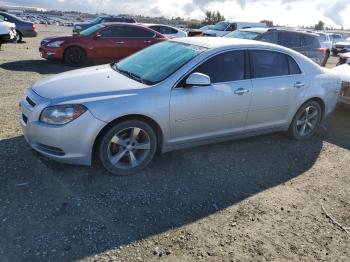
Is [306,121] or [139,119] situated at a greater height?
[139,119]

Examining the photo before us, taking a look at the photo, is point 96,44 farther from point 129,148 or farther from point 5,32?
point 129,148

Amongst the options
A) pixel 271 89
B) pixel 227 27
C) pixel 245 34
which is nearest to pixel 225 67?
pixel 271 89

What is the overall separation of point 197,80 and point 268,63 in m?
1.47

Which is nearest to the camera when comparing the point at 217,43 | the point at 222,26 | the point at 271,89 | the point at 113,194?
the point at 113,194

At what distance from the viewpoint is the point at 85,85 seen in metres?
4.43

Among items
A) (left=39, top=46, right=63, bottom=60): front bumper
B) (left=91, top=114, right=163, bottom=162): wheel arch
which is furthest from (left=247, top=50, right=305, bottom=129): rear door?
(left=39, top=46, right=63, bottom=60): front bumper

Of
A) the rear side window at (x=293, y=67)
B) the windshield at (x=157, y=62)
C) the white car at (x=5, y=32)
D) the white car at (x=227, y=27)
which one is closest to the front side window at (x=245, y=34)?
the rear side window at (x=293, y=67)

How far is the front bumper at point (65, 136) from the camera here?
399cm

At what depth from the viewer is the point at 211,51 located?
4809 millimetres

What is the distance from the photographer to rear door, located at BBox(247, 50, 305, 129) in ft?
17.0

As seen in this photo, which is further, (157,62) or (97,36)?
(97,36)

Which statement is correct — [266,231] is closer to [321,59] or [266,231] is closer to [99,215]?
[99,215]

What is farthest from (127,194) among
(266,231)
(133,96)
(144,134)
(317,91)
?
(317,91)

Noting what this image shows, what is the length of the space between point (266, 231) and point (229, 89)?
1964 mm
